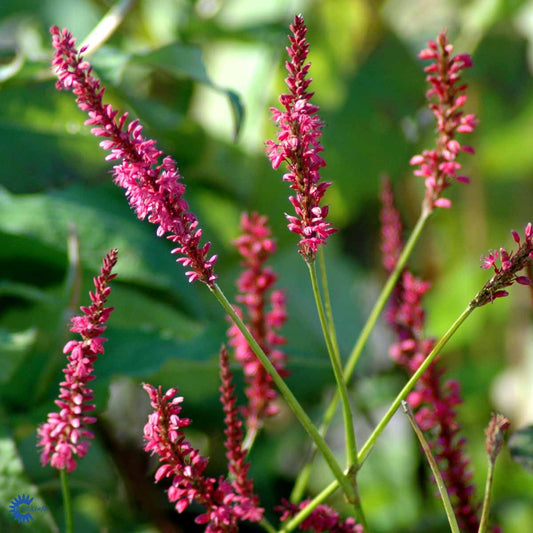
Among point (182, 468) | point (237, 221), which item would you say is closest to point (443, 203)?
point (182, 468)

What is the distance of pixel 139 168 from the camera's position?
9.4 inches

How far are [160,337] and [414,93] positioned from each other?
1.34ft

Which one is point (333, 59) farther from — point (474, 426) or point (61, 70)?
point (61, 70)

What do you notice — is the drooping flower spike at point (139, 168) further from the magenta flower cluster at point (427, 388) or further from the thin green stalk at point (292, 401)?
the magenta flower cluster at point (427, 388)

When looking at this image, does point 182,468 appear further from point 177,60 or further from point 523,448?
point 177,60

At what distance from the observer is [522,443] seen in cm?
33

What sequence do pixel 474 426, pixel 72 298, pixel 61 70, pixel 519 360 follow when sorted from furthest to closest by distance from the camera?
pixel 519 360 → pixel 474 426 → pixel 72 298 → pixel 61 70

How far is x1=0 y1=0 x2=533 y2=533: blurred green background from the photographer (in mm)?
442

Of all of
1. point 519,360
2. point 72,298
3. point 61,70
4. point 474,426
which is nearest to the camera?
point 61,70

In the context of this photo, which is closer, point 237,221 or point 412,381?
point 412,381

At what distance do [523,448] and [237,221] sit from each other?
0.36 meters

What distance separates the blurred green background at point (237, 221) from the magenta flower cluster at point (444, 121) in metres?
0.14

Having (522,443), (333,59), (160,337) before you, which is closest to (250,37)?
(333,59)

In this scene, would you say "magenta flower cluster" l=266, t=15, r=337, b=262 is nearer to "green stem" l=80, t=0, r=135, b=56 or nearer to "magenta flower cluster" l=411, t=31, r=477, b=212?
"magenta flower cluster" l=411, t=31, r=477, b=212
